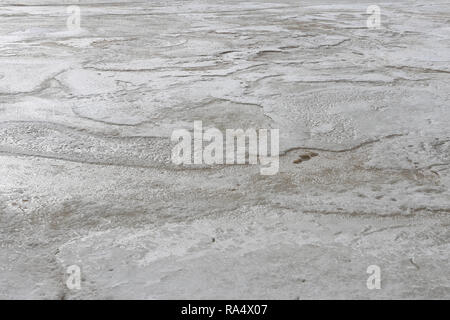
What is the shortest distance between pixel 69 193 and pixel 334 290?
100 cm

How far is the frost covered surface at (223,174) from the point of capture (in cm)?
146

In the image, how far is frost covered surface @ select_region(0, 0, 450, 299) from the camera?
1.46 metres

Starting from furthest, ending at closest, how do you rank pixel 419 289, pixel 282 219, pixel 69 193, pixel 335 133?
pixel 335 133
pixel 69 193
pixel 282 219
pixel 419 289

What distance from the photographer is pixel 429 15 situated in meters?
6.19

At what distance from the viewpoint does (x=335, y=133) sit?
2.51 meters

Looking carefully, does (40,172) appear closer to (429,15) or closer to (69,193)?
(69,193)

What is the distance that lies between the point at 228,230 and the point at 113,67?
2.29m

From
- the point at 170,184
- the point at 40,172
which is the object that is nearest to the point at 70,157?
the point at 40,172

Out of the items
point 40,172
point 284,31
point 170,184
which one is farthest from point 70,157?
point 284,31

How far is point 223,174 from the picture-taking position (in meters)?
2.09

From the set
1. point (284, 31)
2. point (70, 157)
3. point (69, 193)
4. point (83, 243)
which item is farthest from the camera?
point (284, 31)

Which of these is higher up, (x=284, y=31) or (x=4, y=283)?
(x=284, y=31)
